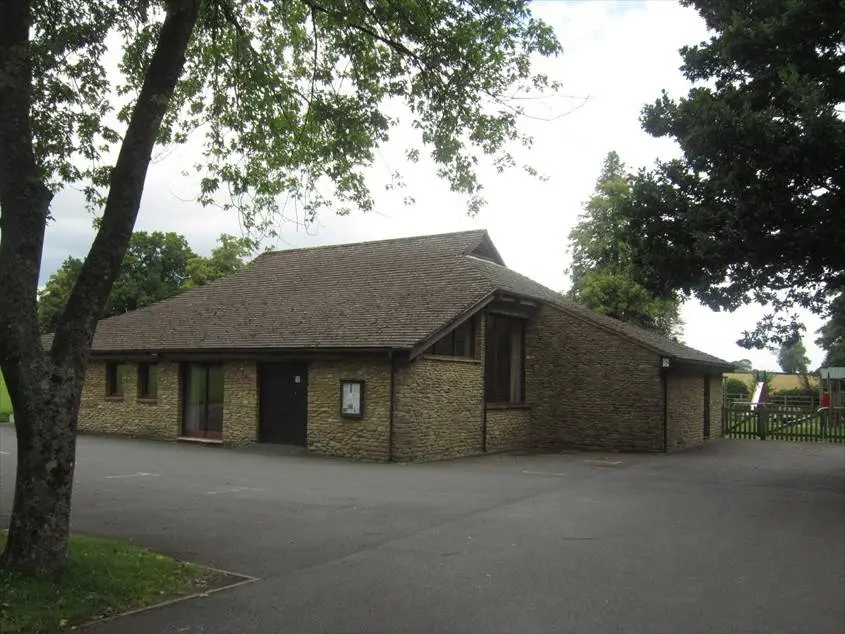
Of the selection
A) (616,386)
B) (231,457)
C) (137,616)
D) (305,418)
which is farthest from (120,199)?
(616,386)

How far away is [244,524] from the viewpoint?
956 centimetres

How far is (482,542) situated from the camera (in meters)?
8.61

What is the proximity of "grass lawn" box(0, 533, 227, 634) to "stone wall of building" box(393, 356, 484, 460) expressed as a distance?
1028 centimetres

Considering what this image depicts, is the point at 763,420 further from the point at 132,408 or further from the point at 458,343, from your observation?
the point at 132,408

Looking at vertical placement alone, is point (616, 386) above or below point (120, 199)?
below

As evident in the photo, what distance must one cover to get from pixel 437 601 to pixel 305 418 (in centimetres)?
1395

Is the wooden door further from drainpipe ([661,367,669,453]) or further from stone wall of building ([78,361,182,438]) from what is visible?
drainpipe ([661,367,669,453])

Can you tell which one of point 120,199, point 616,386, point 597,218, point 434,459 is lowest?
point 434,459

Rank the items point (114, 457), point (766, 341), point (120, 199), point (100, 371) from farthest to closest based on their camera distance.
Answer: point (100, 371)
point (114, 457)
point (766, 341)
point (120, 199)

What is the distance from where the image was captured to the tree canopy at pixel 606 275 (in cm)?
3506

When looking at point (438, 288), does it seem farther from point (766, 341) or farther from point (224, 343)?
point (766, 341)

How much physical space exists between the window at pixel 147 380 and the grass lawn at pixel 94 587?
16.7 metres

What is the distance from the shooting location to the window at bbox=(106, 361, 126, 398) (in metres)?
24.4

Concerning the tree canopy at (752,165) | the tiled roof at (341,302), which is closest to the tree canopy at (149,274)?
the tiled roof at (341,302)
